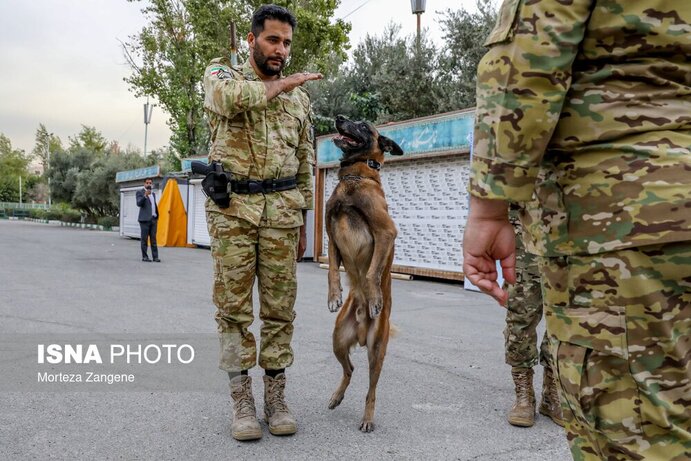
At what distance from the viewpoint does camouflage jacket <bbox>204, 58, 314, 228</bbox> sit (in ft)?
10.0

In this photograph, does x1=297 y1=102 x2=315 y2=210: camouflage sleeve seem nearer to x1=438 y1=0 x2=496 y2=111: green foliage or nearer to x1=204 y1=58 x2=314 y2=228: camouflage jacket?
x1=204 y1=58 x2=314 y2=228: camouflage jacket

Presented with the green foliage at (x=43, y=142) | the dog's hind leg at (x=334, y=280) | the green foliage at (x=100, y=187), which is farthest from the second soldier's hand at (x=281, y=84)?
the green foliage at (x=43, y=142)

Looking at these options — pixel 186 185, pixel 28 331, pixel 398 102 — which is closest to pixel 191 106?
pixel 186 185

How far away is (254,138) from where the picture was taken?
328 cm

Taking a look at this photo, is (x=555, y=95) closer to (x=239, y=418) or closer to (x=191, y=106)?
(x=239, y=418)

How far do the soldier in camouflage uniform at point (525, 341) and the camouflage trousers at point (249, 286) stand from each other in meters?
1.34

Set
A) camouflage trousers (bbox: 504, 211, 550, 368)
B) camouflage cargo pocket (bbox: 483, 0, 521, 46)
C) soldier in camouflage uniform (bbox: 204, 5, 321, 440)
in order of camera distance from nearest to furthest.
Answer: camouflage cargo pocket (bbox: 483, 0, 521, 46)
soldier in camouflage uniform (bbox: 204, 5, 321, 440)
camouflage trousers (bbox: 504, 211, 550, 368)

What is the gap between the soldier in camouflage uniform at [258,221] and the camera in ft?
10.4

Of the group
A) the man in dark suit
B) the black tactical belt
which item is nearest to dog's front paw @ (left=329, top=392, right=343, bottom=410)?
the black tactical belt

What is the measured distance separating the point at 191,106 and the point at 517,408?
28.2 metres

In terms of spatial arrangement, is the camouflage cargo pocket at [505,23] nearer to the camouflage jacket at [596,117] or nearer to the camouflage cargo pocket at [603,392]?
the camouflage jacket at [596,117]

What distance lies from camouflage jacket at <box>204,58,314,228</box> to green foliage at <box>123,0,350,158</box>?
62.0ft

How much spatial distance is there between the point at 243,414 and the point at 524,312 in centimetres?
174

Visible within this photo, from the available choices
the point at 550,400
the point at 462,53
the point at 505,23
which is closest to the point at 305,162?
the point at 550,400
